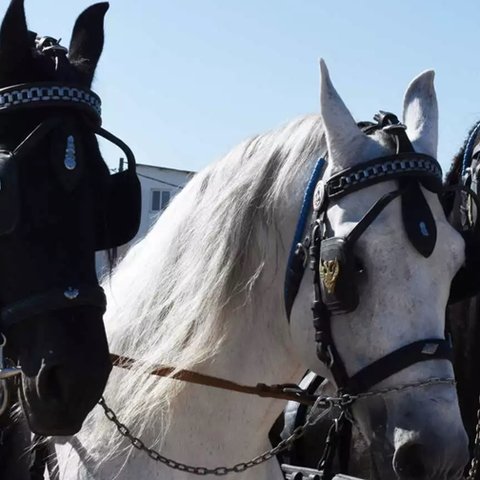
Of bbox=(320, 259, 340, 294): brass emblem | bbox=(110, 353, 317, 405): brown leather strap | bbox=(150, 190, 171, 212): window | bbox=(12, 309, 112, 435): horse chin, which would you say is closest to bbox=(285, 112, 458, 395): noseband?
bbox=(320, 259, 340, 294): brass emblem

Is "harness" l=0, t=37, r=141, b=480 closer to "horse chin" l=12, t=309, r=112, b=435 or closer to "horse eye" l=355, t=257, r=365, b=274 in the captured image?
"horse chin" l=12, t=309, r=112, b=435

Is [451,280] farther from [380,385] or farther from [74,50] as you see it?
[74,50]

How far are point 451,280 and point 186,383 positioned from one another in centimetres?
86

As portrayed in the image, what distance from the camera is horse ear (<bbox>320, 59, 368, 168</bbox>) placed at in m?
2.78

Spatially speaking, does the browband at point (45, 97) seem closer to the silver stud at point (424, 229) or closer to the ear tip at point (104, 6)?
the ear tip at point (104, 6)

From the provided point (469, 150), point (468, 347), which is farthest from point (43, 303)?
point (469, 150)

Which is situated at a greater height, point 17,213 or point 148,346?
point 17,213

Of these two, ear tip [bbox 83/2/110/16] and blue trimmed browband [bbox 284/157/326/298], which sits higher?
ear tip [bbox 83/2/110/16]

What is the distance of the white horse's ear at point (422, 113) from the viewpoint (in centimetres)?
294

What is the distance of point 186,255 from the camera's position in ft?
9.69

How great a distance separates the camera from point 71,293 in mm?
2395

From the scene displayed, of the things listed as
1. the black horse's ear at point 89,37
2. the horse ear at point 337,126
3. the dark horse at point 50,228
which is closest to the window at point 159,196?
the black horse's ear at point 89,37

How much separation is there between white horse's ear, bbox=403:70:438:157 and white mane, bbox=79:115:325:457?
0.98 ft

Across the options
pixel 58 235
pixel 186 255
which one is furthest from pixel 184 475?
pixel 58 235
